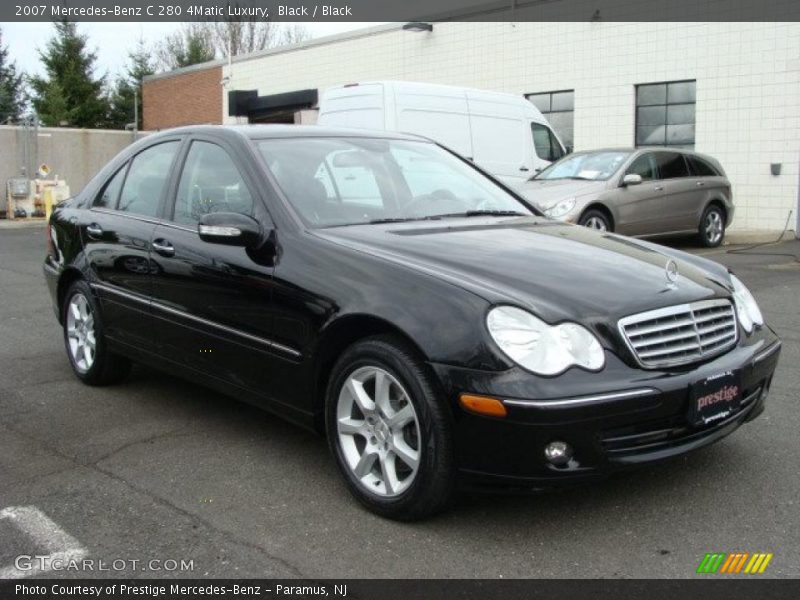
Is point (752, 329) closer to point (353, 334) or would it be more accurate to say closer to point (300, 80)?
point (353, 334)

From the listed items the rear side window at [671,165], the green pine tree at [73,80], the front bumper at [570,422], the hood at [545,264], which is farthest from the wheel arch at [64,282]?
the green pine tree at [73,80]

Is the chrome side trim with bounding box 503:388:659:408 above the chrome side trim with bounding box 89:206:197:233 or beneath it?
beneath

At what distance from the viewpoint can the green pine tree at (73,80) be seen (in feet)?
132

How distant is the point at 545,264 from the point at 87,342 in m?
3.24

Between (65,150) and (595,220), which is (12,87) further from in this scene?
(595,220)

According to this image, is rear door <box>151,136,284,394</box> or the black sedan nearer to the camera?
the black sedan

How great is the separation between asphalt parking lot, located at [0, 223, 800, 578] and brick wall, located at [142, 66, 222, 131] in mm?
26521

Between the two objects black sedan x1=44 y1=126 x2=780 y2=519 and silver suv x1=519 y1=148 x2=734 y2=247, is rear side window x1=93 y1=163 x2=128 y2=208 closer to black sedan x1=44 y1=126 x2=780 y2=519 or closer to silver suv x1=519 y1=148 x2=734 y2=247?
black sedan x1=44 y1=126 x2=780 y2=519

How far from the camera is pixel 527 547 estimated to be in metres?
3.18

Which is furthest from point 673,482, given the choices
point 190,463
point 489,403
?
point 190,463

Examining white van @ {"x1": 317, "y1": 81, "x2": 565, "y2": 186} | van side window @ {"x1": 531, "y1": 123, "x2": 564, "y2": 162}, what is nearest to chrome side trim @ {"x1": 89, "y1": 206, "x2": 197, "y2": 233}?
white van @ {"x1": 317, "y1": 81, "x2": 565, "y2": 186}

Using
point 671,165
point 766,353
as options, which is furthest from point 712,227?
point 766,353

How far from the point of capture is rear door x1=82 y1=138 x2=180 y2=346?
4793mm
